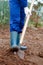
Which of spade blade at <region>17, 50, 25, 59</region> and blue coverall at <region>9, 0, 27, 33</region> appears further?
spade blade at <region>17, 50, 25, 59</region>

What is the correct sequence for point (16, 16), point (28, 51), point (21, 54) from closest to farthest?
point (16, 16) → point (21, 54) → point (28, 51)

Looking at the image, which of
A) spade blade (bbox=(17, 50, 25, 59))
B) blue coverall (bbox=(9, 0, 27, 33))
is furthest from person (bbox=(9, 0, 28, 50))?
spade blade (bbox=(17, 50, 25, 59))

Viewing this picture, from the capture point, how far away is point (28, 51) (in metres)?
4.28

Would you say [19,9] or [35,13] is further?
[35,13]

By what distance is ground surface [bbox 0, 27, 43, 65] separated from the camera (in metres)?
3.71

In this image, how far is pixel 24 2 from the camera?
377 centimetres

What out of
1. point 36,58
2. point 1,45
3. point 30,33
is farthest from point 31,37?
point 36,58

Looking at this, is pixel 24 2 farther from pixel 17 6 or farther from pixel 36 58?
pixel 36 58

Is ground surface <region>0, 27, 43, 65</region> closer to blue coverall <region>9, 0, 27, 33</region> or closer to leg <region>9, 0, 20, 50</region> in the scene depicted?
leg <region>9, 0, 20, 50</region>

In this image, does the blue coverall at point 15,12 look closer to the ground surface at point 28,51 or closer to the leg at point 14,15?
the leg at point 14,15

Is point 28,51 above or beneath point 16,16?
beneath

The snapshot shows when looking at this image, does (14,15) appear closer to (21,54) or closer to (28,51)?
(21,54)

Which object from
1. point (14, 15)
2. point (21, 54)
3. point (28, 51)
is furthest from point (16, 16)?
point (28, 51)

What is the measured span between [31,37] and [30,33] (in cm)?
45
